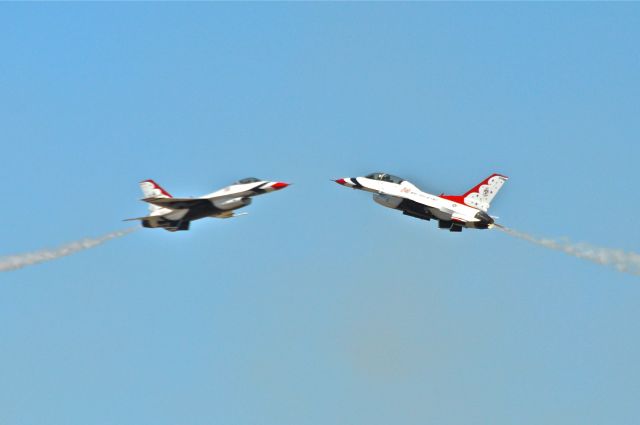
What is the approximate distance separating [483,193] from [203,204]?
18.3 meters

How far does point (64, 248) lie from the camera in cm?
12194

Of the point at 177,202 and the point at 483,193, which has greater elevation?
the point at 483,193

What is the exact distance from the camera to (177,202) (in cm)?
11506

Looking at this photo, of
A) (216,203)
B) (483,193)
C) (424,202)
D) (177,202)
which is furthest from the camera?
(483,193)

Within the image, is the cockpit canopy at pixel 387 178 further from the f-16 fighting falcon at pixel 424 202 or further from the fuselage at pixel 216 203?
the fuselage at pixel 216 203

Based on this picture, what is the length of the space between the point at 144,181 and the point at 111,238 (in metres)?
4.61

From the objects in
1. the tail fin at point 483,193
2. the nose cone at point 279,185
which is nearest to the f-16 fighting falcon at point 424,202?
the tail fin at point 483,193

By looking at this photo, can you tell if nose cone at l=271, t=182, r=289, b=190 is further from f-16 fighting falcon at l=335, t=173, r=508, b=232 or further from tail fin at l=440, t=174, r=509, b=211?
tail fin at l=440, t=174, r=509, b=211

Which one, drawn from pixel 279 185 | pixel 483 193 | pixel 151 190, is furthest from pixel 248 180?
pixel 483 193

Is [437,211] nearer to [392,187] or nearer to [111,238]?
[392,187]

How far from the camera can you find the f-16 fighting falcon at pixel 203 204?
114 meters

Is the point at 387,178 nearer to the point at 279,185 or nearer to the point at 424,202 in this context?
the point at 424,202

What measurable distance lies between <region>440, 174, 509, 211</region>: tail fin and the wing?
15.6m

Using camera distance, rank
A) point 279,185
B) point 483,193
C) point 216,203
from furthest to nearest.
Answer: point 483,193 < point 216,203 < point 279,185
